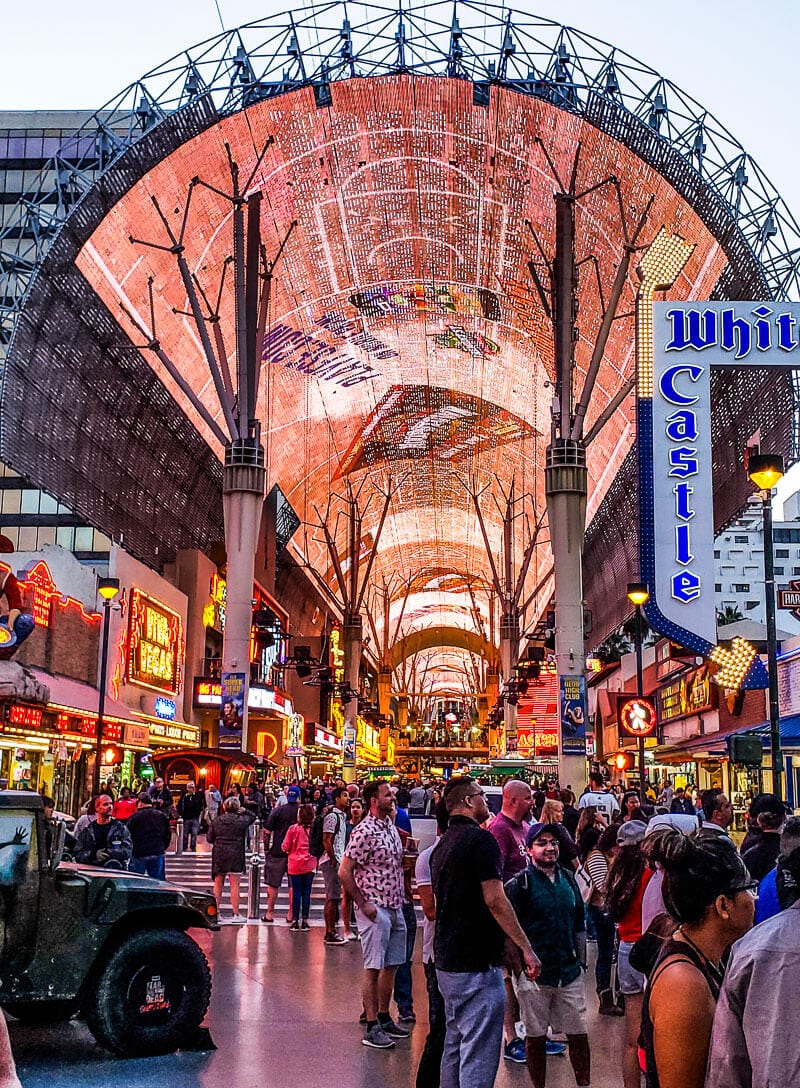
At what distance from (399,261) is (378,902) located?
155 ft

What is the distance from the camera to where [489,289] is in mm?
55031

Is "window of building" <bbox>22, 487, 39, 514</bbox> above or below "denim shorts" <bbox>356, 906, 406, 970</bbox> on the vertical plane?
above

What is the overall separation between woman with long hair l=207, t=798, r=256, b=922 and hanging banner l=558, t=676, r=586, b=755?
20.0m

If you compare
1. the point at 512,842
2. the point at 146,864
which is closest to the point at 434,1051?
the point at 512,842

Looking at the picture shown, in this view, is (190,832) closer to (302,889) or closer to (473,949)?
(302,889)

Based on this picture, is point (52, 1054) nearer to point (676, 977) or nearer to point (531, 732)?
point (676, 977)

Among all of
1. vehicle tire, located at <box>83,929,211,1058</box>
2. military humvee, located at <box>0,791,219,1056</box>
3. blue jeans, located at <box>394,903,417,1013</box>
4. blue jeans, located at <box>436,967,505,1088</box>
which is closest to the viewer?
blue jeans, located at <box>436,967,505,1088</box>

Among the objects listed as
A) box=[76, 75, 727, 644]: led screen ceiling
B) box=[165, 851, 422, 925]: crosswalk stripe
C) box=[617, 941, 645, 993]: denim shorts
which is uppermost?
box=[76, 75, 727, 644]: led screen ceiling

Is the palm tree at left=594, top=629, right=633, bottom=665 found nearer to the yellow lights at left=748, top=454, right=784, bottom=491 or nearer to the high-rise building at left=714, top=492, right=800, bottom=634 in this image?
the high-rise building at left=714, top=492, right=800, bottom=634

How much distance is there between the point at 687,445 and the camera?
19812 mm

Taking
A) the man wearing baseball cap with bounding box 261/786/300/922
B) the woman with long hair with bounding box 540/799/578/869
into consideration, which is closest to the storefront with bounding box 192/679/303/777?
the man wearing baseball cap with bounding box 261/786/300/922

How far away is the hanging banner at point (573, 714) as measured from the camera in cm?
3612

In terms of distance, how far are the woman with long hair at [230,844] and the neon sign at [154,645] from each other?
2298cm

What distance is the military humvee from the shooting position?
8055mm
